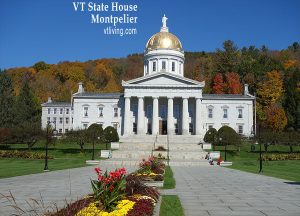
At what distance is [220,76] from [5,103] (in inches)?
2132

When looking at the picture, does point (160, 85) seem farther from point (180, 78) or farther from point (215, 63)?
point (215, 63)

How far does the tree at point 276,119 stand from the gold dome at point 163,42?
2436cm

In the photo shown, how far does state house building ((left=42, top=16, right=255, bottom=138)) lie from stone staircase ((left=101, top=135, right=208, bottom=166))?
4313 mm

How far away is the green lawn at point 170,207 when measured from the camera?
1034cm

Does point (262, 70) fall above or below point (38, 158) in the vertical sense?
above

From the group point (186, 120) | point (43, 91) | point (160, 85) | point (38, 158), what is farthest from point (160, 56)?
point (43, 91)

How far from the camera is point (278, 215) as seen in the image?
34.6ft

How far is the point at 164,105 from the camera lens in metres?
73.8

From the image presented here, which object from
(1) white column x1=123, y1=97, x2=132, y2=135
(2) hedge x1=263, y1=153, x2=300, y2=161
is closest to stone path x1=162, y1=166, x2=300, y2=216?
(2) hedge x1=263, y1=153, x2=300, y2=161

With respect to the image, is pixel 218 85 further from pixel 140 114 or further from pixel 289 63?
pixel 140 114

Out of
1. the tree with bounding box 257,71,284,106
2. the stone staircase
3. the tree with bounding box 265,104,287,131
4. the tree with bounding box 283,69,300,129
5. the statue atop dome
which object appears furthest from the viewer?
the tree with bounding box 257,71,284,106

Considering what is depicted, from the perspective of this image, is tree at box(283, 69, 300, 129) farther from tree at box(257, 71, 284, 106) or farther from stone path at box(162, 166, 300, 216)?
stone path at box(162, 166, 300, 216)

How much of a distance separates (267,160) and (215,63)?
226ft

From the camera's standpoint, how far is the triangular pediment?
227 ft
